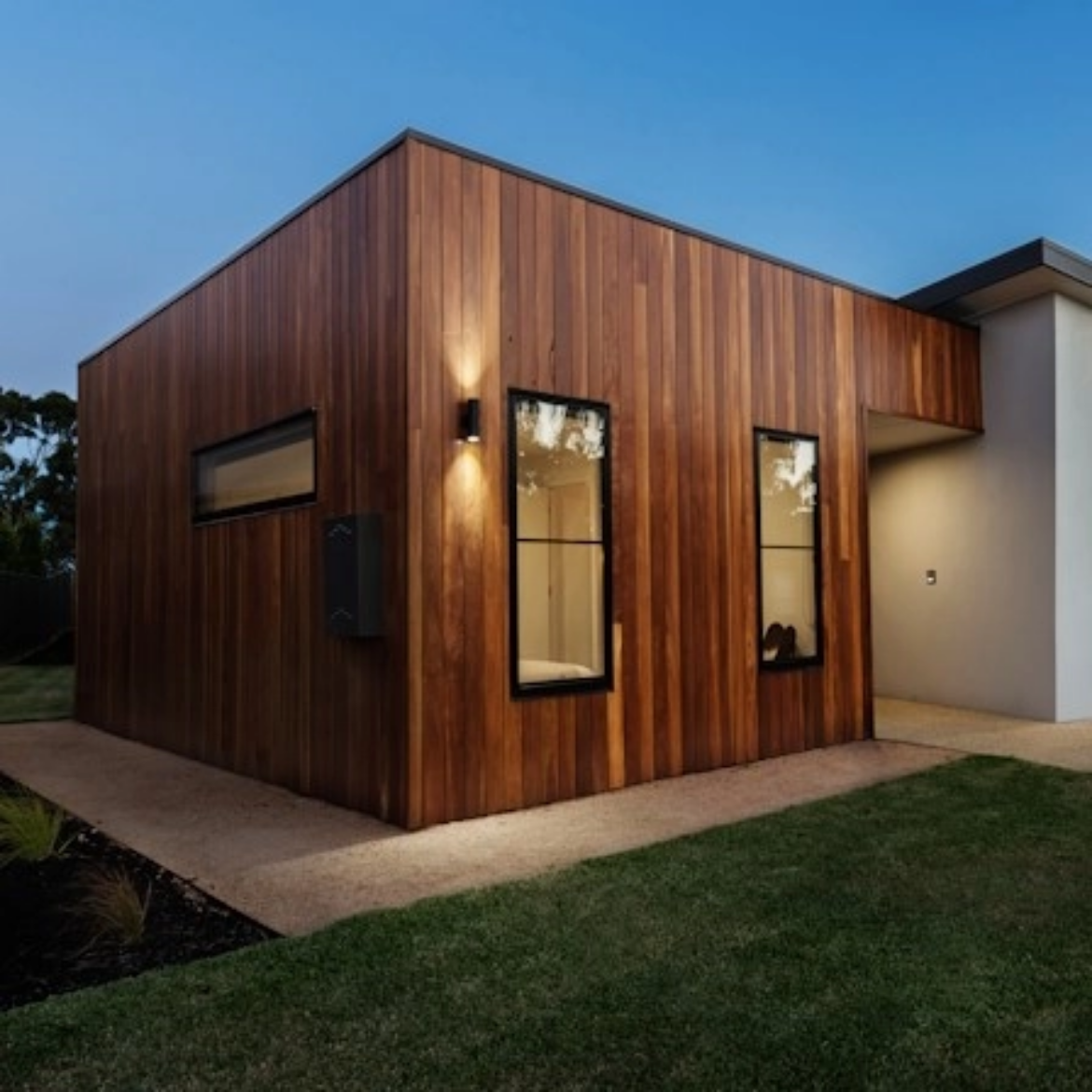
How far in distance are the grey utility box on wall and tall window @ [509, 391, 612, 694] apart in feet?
2.25

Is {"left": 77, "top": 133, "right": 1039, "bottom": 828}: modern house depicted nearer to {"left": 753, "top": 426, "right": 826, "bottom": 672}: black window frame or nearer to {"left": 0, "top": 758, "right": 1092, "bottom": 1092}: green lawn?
{"left": 753, "top": 426, "right": 826, "bottom": 672}: black window frame

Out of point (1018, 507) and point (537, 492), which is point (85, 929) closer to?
point (537, 492)

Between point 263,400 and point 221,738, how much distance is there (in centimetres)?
225

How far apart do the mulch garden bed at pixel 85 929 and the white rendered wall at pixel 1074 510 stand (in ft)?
21.3

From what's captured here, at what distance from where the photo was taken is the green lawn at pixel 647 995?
200 centimetres

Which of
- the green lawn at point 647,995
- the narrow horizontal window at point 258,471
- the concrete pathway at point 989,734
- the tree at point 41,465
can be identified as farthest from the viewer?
the tree at point 41,465

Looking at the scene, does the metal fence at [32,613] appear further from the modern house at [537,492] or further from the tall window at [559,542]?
the tall window at [559,542]

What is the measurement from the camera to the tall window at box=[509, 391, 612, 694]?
4645 millimetres

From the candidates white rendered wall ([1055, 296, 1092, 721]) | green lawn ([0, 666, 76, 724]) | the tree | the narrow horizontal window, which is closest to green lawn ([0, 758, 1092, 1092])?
the narrow horizontal window

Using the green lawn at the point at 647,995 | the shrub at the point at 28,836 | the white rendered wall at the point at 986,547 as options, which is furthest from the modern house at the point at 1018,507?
the shrub at the point at 28,836

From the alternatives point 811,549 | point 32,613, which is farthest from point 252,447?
point 32,613

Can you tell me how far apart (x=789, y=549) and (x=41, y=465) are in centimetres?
2622

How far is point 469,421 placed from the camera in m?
4.36

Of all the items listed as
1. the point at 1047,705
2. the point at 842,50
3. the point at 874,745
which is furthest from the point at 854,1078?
the point at 842,50
